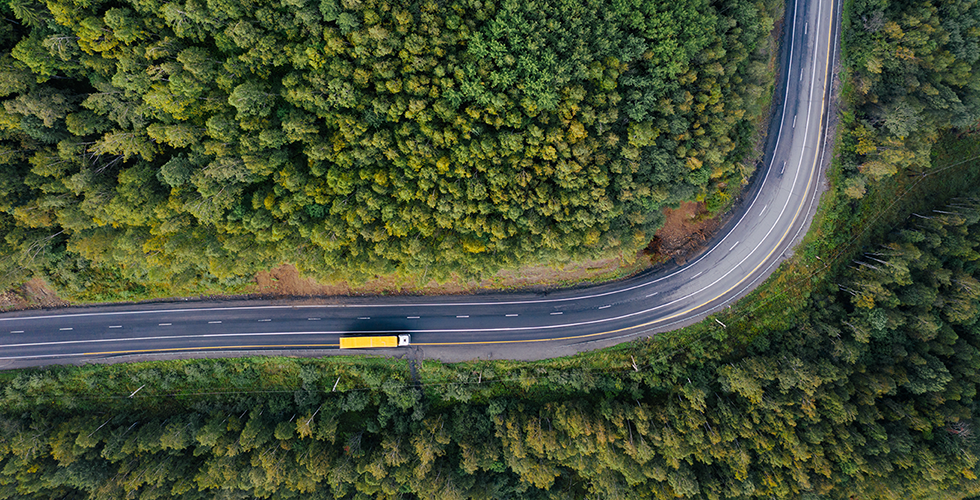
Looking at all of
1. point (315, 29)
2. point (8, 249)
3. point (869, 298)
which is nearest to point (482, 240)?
point (315, 29)

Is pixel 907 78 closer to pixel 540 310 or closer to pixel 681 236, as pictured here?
pixel 681 236

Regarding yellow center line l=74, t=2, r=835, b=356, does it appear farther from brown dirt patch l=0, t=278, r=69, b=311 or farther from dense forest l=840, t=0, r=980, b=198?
brown dirt patch l=0, t=278, r=69, b=311

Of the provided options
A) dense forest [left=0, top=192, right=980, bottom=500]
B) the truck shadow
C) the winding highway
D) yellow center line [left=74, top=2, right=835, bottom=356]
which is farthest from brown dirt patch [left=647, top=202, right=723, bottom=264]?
the truck shadow

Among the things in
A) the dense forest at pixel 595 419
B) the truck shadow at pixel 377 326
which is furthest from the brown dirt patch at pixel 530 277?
the dense forest at pixel 595 419

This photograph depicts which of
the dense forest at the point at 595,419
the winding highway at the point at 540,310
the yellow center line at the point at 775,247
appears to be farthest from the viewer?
the winding highway at the point at 540,310

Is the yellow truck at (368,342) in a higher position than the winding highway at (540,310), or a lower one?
lower

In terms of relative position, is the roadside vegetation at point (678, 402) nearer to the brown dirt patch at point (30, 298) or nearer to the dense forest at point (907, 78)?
the dense forest at point (907, 78)
